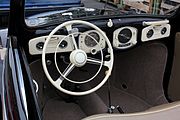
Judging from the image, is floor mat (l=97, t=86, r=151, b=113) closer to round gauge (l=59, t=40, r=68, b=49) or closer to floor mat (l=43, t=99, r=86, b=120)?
floor mat (l=43, t=99, r=86, b=120)

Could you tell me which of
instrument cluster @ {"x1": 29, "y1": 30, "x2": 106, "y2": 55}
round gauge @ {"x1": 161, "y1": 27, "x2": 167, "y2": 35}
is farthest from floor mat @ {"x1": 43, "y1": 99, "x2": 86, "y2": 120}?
round gauge @ {"x1": 161, "y1": 27, "x2": 167, "y2": 35}

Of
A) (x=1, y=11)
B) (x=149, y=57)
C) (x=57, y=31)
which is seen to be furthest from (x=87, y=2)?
(x=57, y=31)

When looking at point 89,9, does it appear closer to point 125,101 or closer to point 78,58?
point 125,101

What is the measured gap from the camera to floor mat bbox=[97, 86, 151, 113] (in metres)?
2.44

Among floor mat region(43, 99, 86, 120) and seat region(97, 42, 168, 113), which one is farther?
seat region(97, 42, 168, 113)

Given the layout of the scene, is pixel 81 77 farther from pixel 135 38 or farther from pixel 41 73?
pixel 135 38

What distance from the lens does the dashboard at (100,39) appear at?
191cm

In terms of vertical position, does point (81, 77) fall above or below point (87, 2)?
below

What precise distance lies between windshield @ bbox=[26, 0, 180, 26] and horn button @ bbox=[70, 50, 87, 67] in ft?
1.24

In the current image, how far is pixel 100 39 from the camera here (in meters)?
2.00

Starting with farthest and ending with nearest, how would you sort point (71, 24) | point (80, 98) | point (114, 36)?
point (80, 98), point (114, 36), point (71, 24)

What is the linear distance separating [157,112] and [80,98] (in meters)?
1.25

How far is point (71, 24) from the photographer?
6.13ft

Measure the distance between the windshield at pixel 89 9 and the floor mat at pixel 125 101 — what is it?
2.26 feet
